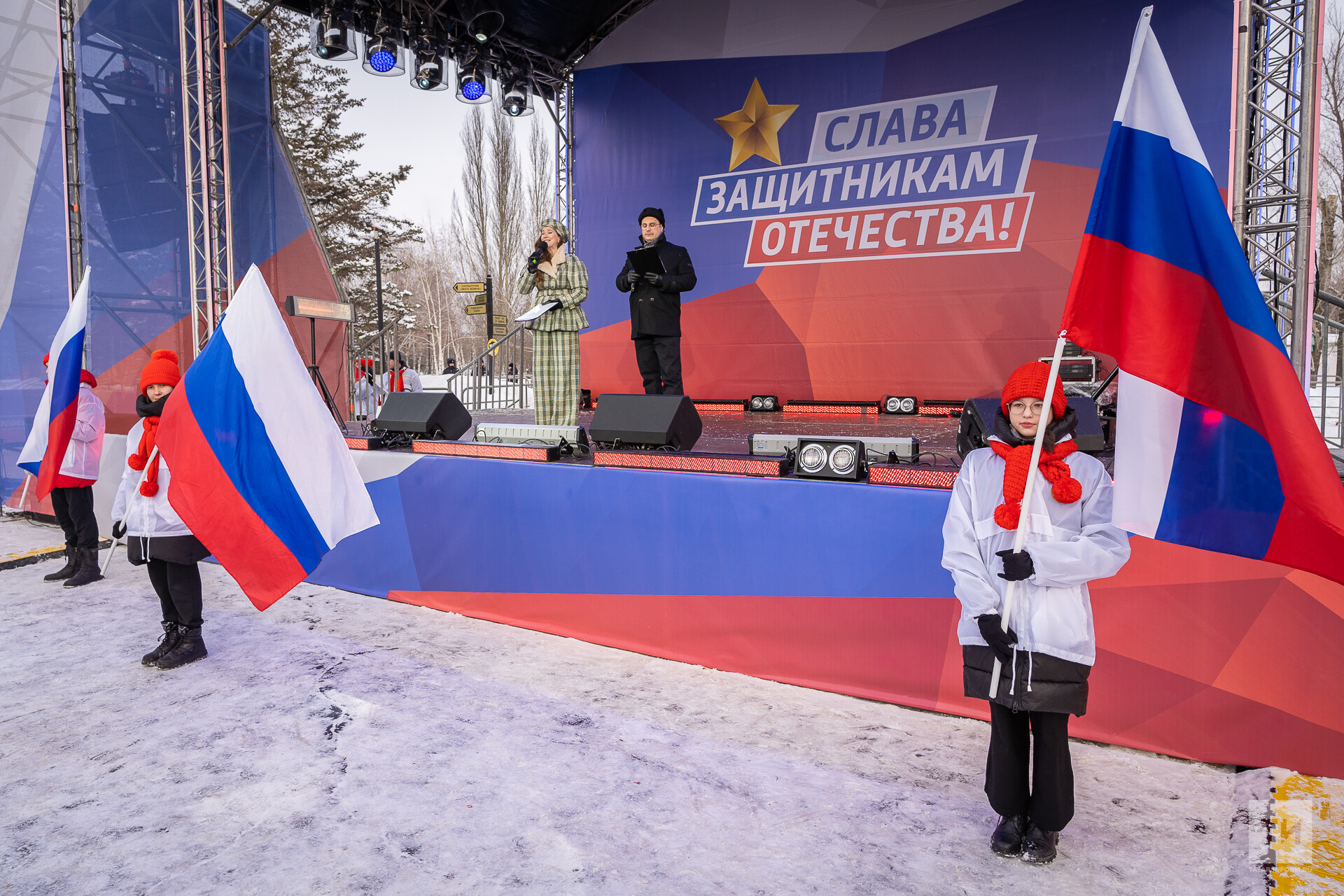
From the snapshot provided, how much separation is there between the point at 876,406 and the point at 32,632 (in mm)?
6970

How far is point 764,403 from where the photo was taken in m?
8.55

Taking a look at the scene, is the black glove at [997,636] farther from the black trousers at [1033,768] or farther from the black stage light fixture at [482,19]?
the black stage light fixture at [482,19]

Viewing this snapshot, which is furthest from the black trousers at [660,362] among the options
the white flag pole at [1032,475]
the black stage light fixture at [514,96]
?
the black stage light fixture at [514,96]

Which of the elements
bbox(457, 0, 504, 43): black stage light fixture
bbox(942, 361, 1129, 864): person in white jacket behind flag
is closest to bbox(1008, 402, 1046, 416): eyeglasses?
bbox(942, 361, 1129, 864): person in white jacket behind flag

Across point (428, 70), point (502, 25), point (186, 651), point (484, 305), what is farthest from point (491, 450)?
point (484, 305)

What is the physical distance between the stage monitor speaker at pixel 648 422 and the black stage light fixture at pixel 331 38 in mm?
6231

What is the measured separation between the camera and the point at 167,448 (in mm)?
2902

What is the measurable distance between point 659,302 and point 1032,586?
3076mm

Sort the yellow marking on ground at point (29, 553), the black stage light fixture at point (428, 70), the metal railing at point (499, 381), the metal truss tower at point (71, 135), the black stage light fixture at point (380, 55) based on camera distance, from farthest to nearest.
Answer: the metal railing at point (499, 381) < the black stage light fixture at point (428, 70) < the black stage light fixture at point (380, 55) < the metal truss tower at point (71, 135) < the yellow marking on ground at point (29, 553)

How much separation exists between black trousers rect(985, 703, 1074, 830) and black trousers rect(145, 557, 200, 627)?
3354 mm

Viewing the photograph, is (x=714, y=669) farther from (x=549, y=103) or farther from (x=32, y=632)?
(x=549, y=103)

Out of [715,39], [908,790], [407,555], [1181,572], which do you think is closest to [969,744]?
[908,790]

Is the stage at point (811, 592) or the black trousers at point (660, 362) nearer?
the stage at point (811, 592)

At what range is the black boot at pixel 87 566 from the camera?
16.0 feet
